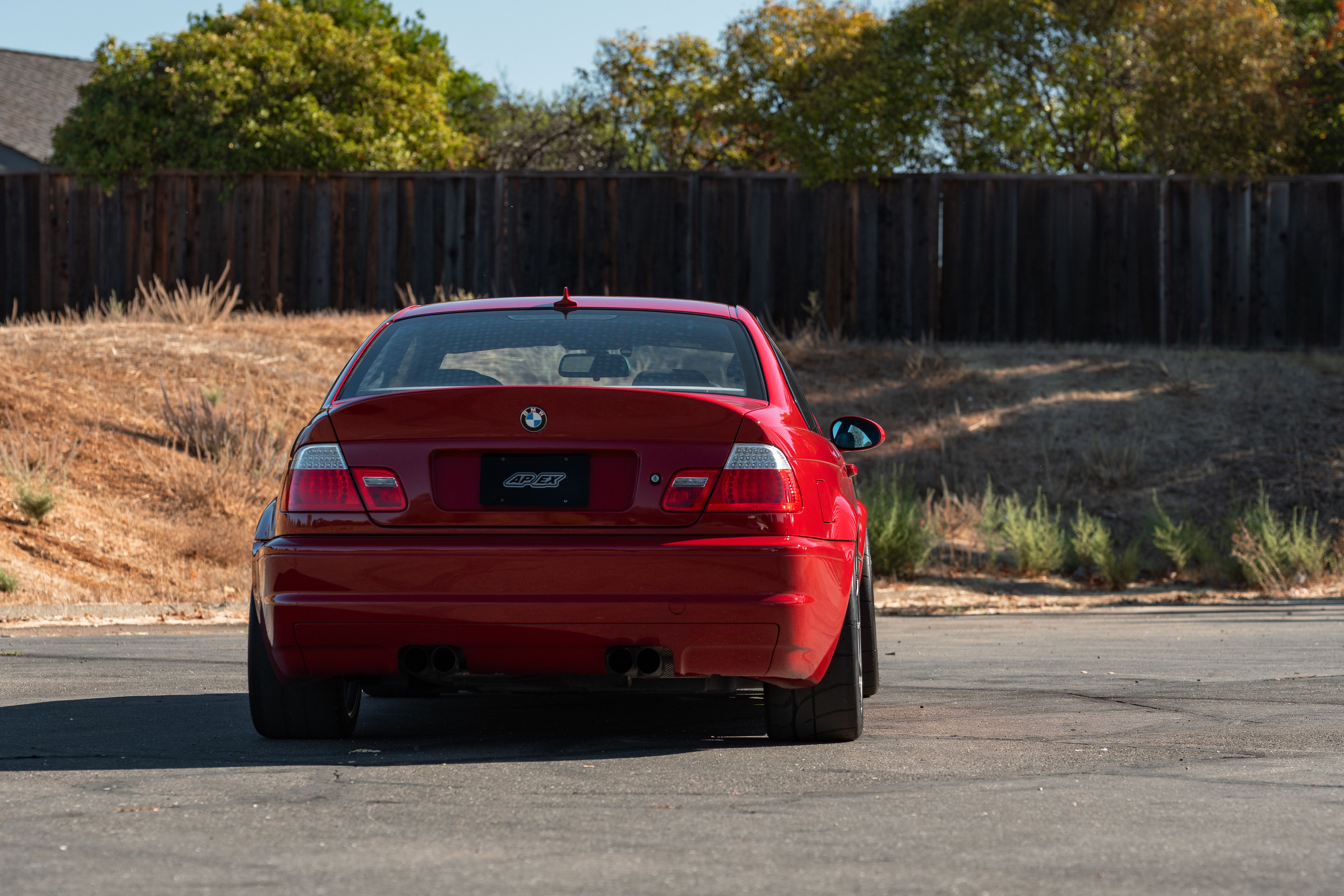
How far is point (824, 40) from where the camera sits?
21625 millimetres

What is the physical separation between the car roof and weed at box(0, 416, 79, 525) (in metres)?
6.70

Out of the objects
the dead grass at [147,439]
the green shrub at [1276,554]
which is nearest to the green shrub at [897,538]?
the green shrub at [1276,554]

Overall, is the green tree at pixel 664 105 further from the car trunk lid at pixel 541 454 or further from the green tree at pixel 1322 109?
the car trunk lid at pixel 541 454

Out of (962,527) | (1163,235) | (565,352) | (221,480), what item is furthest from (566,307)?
(1163,235)

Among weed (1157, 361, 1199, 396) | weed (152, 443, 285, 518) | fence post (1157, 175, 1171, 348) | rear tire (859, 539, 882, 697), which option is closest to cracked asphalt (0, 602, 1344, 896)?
rear tire (859, 539, 882, 697)

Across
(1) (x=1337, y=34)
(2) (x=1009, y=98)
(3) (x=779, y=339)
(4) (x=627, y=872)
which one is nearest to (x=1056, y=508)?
(3) (x=779, y=339)

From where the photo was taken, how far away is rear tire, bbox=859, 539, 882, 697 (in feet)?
18.5

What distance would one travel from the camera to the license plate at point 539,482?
476 centimetres

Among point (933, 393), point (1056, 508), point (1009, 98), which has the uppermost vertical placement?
point (1009, 98)

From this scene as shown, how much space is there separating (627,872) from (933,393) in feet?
46.6

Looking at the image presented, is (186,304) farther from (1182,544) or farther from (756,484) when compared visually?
(756,484)

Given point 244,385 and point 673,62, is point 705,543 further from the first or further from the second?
point 673,62

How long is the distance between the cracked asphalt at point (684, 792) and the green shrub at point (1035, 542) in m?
5.78

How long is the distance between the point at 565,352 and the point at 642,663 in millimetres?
1324
